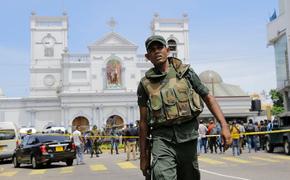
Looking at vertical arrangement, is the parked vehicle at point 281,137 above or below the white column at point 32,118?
below

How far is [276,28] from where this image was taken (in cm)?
4575

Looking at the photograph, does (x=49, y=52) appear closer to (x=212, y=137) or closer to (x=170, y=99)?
(x=212, y=137)

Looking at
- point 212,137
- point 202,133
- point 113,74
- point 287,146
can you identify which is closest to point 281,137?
point 287,146

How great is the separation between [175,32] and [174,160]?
6775cm

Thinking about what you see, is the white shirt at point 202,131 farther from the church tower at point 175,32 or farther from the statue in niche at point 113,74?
the church tower at point 175,32

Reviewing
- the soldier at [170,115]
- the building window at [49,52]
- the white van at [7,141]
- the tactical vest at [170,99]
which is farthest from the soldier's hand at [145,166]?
the building window at [49,52]

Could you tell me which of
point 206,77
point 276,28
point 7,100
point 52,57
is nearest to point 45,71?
point 52,57

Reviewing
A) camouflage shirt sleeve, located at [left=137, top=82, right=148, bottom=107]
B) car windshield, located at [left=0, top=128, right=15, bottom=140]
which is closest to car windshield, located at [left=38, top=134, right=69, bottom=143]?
car windshield, located at [left=0, top=128, right=15, bottom=140]

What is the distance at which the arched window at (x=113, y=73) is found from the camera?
66.2 metres

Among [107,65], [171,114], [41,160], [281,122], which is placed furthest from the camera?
[107,65]

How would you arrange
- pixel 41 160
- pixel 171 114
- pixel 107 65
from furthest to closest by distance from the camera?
1. pixel 107 65
2. pixel 41 160
3. pixel 171 114

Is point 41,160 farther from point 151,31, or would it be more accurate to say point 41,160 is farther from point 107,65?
point 151,31

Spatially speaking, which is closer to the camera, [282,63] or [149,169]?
[149,169]

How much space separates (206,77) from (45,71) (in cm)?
2371
